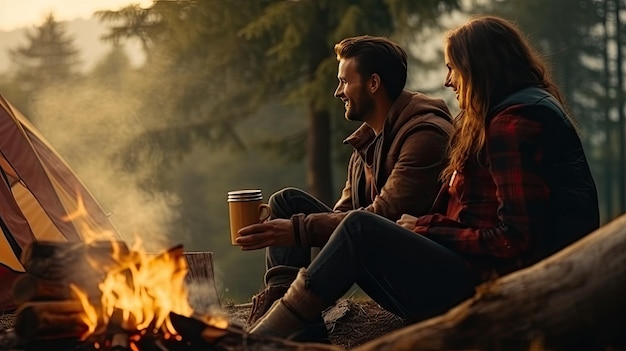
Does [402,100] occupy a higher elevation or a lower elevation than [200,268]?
higher

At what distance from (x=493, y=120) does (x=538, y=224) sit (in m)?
0.41

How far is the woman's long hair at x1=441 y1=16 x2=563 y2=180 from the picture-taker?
4.01m

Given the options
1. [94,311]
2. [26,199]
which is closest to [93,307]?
[94,311]

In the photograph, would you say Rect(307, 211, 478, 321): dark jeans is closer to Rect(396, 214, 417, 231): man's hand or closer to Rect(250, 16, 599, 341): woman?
Rect(250, 16, 599, 341): woman

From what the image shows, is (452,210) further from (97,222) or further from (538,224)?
(97,222)

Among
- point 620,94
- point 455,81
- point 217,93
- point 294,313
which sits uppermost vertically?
point 455,81

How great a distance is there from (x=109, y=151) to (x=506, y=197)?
13.8 meters

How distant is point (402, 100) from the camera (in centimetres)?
489

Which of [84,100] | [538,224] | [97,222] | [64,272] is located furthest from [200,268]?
[84,100]

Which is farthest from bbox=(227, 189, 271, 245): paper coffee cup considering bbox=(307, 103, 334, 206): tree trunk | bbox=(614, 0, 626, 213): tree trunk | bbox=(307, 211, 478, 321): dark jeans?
bbox=(614, 0, 626, 213): tree trunk

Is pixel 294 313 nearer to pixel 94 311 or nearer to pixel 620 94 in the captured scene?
pixel 94 311

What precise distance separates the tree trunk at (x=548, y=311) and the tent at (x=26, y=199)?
12.6 ft

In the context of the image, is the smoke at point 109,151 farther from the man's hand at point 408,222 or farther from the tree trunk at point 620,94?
the tree trunk at point 620,94

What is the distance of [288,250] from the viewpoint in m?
5.00
